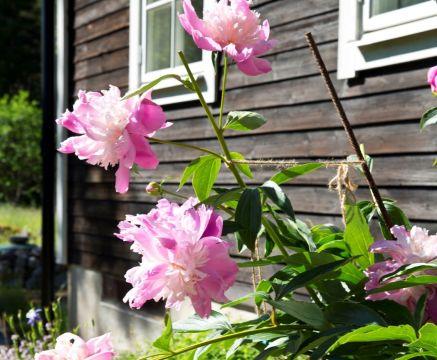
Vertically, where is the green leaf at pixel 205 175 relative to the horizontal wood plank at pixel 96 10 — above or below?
below

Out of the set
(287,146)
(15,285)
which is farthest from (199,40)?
(15,285)

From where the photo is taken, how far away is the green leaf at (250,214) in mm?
1144

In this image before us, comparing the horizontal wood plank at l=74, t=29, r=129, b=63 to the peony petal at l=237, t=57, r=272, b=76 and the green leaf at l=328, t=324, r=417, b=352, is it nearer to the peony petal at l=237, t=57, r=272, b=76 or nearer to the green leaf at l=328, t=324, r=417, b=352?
the peony petal at l=237, t=57, r=272, b=76

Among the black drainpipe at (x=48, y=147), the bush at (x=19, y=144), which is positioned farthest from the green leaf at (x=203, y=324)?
the bush at (x=19, y=144)

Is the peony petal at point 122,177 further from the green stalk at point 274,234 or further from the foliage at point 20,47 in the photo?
the foliage at point 20,47

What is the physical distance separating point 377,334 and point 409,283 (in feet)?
0.52

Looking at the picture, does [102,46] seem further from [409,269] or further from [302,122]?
[409,269]

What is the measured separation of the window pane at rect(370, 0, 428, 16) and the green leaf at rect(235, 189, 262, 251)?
83.9 inches

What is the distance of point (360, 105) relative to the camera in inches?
133

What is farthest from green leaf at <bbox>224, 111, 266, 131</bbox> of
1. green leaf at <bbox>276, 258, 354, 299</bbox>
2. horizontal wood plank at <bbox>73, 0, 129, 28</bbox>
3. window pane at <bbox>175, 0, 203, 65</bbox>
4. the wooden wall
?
horizontal wood plank at <bbox>73, 0, 129, 28</bbox>

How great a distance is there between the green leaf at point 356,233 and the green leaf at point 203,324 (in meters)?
0.26

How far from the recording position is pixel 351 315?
1168mm

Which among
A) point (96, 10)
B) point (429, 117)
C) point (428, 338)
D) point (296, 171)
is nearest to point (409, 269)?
point (428, 338)

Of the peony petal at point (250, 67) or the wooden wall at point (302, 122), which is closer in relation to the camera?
the peony petal at point (250, 67)
